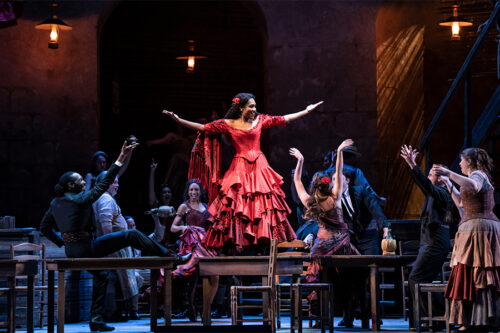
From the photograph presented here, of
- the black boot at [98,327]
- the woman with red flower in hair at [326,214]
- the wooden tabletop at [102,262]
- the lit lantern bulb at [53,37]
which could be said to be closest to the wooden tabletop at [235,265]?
the wooden tabletop at [102,262]

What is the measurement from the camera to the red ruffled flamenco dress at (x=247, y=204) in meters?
7.71

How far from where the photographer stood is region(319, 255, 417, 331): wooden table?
26.4ft

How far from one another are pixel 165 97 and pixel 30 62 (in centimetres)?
420

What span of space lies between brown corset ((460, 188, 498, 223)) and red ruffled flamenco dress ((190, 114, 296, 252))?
1.60 metres

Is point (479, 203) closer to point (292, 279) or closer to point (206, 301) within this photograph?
point (206, 301)

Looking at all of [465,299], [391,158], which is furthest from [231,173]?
[391,158]

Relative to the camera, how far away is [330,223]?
8375mm

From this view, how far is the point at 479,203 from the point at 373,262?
4.73ft

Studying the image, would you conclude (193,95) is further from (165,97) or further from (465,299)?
(465,299)

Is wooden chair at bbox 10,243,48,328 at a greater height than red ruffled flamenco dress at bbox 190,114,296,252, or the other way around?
red ruffled flamenco dress at bbox 190,114,296,252

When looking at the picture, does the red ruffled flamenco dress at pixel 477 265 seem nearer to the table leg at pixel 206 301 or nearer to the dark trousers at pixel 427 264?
the dark trousers at pixel 427 264

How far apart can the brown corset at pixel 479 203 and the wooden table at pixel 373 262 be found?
1239 mm

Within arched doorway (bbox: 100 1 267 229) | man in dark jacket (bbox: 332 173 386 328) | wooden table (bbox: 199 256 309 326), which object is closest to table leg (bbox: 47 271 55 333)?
wooden table (bbox: 199 256 309 326)

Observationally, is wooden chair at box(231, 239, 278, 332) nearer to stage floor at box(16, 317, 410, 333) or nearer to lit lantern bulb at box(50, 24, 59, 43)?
stage floor at box(16, 317, 410, 333)
